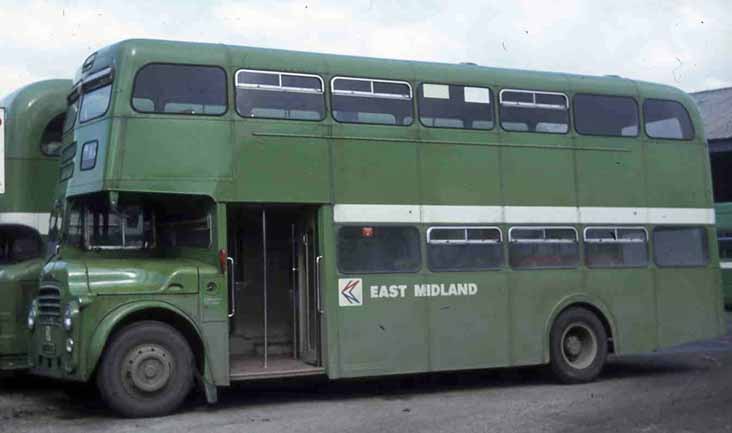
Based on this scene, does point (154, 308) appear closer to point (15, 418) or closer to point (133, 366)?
point (133, 366)

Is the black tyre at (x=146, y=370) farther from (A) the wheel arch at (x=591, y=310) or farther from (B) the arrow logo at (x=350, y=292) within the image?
(A) the wheel arch at (x=591, y=310)

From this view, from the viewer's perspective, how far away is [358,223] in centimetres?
1209

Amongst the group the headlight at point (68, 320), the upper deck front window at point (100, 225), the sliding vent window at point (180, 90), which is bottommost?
the headlight at point (68, 320)

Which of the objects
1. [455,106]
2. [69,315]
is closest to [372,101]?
[455,106]

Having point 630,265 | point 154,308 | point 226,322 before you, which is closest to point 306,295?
point 226,322

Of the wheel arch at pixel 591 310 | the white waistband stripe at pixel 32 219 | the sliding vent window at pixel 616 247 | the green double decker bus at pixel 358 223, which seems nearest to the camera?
the green double decker bus at pixel 358 223

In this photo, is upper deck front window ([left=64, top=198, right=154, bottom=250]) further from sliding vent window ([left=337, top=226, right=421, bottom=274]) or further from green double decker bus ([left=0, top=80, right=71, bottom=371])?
sliding vent window ([left=337, top=226, right=421, bottom=274])

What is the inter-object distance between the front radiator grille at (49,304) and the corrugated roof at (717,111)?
69.7 ft

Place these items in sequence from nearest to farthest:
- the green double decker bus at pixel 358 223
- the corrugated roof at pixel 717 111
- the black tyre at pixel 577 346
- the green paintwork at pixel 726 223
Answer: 1. the green double decker bus at pixel 358 223
2. the black tyre at pixel 577 346
3. the green paintwork at pixel 726 223
4. the corrugated roof at pixel 717 111

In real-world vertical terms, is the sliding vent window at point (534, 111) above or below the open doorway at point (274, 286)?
above

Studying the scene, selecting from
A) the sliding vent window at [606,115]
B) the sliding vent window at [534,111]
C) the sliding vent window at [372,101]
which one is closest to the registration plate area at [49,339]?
the sliding vent window at [372,101]

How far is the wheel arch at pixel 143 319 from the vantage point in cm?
1034

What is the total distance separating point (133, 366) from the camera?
34.7 feet

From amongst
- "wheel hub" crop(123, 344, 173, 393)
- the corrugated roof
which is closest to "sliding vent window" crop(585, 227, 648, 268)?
"wheel hub" crop(123, 344, 173, 393)
